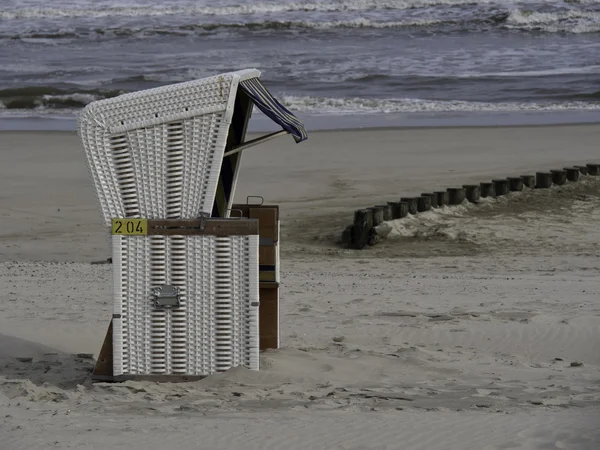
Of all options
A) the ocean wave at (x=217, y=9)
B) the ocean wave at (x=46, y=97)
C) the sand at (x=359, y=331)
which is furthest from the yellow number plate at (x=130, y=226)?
the ocean wave at (x=217, y=9)

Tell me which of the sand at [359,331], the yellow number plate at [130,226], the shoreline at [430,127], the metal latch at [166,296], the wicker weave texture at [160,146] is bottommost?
the sand at [359,331]

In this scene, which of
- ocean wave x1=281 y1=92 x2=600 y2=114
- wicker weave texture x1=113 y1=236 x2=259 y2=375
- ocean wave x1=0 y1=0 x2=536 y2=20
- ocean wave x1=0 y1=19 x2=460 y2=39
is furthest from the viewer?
ocean wave x1=0 y1=0 x2=536 y2=20

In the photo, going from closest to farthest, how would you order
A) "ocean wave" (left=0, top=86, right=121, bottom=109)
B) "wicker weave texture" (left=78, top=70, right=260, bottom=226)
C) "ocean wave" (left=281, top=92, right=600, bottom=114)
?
"wicker weave texture" (left=78, top=70, right=260, bottom=226), "ocean wave" (left=281, top=92, right=600, bottom=114), "ocean wave" (left=0, top=86, right=121, bottom=109)

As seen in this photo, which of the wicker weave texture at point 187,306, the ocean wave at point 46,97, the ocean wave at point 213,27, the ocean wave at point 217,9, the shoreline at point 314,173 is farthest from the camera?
the ocean wave at point 217,9

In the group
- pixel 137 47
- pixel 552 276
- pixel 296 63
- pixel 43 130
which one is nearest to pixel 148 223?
pixel 552 276

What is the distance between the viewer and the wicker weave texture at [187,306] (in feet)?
17.4

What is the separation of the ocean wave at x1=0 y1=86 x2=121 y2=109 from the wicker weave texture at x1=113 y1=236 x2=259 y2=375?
18067 millimetres

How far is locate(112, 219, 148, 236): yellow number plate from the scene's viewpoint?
5.26 m

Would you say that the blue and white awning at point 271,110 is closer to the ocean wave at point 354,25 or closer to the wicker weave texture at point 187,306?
the wicker weave texture at point 187,306

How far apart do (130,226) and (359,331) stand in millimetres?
2221

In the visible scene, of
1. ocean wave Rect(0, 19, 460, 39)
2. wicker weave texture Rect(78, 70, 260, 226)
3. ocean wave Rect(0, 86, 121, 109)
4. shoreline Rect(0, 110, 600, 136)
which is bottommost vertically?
wicker weave texture Rect(78, 70, 260, 226)

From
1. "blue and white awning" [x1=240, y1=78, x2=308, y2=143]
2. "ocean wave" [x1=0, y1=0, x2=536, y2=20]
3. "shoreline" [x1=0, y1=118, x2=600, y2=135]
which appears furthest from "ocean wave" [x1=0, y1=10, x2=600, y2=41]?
"blue and white awning" [x1=240, y1=78, x2=308, y2=143]

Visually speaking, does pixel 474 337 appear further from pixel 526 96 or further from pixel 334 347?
pixel 526 96

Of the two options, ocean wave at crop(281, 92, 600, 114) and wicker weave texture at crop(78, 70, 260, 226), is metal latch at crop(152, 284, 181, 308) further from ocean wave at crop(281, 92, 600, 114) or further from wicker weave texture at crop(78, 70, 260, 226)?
ocean wave at crop(281, 92, 600, 114)
